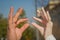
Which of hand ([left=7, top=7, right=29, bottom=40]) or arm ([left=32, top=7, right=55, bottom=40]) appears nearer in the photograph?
hand ([left=7, top=7, right=29, bottom=40])

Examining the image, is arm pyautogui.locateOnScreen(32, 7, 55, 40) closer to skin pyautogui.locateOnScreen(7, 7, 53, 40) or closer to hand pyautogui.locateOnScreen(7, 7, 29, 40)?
skin pyautogui.locateOnScreen(7, 7, 53, 40)

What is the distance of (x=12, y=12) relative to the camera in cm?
181

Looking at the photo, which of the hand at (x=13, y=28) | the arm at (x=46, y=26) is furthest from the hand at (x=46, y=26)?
the hand at (x=13, y=28)

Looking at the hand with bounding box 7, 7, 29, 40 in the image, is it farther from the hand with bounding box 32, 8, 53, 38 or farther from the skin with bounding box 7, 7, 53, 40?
the hand with bounding box 32, 8, 53, 38

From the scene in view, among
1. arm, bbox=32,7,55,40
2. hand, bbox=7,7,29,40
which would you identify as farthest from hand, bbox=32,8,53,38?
hand, bbox=7,7,29,40

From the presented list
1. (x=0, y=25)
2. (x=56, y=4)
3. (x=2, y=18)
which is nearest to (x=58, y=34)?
(x=56, y=4)

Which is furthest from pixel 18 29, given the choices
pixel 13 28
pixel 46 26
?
pixel 46 26

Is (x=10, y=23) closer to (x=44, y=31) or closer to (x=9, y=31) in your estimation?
(x=9, y=31)

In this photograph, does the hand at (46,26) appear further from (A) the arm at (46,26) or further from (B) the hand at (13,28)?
(B) the hand at (13,28)

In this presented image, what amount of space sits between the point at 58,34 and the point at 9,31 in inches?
600

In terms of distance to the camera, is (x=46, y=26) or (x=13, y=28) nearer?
(x=13, y=28)

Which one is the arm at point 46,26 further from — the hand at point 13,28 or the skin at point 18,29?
the hand at point 13,28

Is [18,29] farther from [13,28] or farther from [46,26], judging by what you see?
[46,26]

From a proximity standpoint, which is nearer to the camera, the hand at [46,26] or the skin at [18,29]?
the skin at [18,29]
